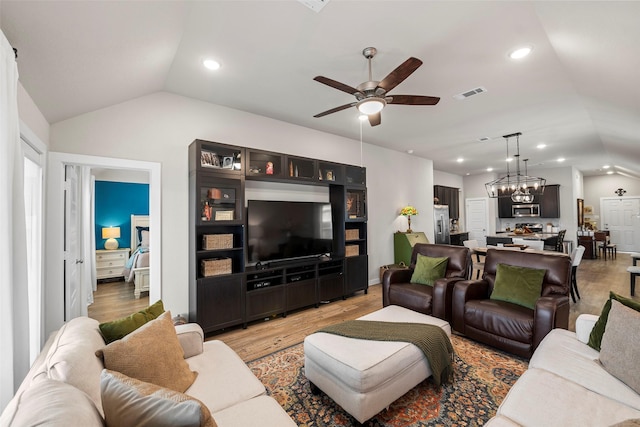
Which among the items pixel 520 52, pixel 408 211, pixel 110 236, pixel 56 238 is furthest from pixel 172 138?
pixel 408 211

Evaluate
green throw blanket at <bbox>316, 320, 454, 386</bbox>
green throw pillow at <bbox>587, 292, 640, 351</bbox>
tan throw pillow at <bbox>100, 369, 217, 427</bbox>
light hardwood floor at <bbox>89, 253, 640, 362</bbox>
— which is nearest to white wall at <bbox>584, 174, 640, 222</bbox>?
light hardwood floor at <bbox>89, 253, 640, 362</bbox>

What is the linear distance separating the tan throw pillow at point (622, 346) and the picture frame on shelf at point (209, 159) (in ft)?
12.5

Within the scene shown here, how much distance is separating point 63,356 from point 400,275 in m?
3.47

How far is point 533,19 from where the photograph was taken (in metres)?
2.14

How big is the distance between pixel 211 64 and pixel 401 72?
74.1 inches

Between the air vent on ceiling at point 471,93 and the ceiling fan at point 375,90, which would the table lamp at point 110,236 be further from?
the air vent on ceiling at point 471,93

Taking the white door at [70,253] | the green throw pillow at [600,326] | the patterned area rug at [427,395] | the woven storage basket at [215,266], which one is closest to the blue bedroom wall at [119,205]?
the white door at [70,253]

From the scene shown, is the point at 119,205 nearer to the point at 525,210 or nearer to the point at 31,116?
the point at 31,116

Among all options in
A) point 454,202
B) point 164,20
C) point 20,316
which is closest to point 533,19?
point 164,20

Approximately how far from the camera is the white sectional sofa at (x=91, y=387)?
0.87 metres

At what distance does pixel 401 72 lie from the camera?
217 centimetres

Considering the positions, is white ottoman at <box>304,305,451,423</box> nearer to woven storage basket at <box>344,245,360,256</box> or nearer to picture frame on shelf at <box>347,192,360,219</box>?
woven storage basket at <box>344,245,360,256</box>

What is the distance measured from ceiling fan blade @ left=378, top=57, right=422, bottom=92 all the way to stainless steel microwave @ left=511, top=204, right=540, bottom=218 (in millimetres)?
9471

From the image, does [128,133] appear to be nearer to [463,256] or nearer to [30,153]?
[30,153]
